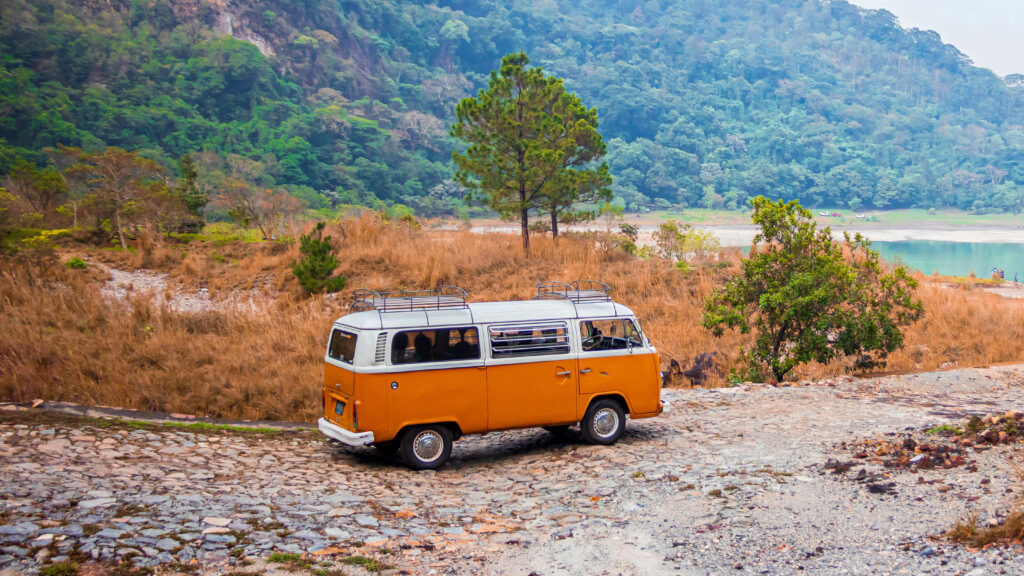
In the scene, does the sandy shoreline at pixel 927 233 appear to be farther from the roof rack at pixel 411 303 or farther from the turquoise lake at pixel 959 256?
the roof rack at pixel 411 303

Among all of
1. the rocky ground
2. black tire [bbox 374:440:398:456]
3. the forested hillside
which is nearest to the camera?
the rocky ground

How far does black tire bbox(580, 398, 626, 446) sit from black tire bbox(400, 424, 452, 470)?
2.01 metres

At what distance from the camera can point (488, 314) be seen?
9320mm

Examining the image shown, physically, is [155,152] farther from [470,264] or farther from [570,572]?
[570,572]

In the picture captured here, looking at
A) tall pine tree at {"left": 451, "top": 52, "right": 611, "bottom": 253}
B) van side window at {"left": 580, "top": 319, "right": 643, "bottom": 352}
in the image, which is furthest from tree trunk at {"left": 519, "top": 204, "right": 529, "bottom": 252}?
van side window at {"left": 580, "top": 319, "right": 643, "bottom": 352}

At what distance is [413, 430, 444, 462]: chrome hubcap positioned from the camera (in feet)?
29.2

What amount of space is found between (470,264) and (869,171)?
148 metres

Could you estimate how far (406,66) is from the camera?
482 ft

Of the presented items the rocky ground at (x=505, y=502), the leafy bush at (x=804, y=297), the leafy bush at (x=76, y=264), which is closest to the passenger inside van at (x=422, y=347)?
the rocky ground at (x=505, y=502)

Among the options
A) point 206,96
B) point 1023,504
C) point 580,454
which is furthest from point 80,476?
point 206,96

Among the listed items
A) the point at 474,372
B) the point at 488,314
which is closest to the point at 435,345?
the point at 474,372

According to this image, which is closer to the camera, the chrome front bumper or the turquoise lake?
the chrome front bumper

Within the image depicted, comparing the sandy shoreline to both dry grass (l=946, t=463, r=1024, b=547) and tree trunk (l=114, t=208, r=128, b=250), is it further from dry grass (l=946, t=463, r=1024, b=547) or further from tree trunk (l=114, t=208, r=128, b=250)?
dry grass (l=946, t=463, r=1024, b=547)

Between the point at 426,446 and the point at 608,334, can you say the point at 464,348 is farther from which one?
the point at 608,334
